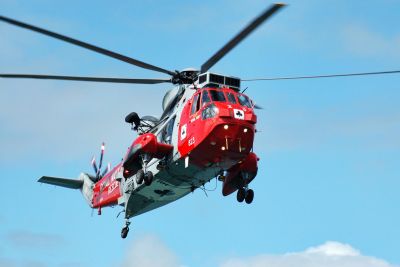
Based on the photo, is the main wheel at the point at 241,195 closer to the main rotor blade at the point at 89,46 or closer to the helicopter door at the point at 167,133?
the helicopter door at the point at 167,133

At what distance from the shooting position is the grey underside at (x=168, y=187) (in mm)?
28797

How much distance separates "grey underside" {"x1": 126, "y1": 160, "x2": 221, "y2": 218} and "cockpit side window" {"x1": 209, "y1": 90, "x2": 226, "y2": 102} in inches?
107

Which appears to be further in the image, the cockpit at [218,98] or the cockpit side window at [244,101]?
the cockpit side window at [244,101]

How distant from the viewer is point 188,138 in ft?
91.4

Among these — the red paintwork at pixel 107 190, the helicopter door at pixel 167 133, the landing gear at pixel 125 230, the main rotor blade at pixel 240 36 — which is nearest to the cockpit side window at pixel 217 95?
the main rotor blade at pixel 240 36

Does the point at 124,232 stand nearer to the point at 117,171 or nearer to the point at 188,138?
the point at 117,171

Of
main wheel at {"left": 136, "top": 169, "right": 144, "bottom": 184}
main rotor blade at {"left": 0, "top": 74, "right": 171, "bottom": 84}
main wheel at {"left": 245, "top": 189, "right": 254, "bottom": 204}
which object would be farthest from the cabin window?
main wheel at {"left": 245, "top": 189, "right": 254, "bottom": 204}

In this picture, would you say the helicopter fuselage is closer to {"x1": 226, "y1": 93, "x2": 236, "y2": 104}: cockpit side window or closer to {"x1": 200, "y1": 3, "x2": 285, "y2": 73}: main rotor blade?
{"x1": 226, "y1": 93, "x2": 236, "y2": 104}: cockpit side window

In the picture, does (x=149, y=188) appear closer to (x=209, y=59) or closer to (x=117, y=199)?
(x=117, y=199)

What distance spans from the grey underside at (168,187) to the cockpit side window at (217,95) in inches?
107

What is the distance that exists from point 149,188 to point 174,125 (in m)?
3.47

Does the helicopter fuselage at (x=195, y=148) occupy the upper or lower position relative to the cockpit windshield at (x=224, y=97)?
lower

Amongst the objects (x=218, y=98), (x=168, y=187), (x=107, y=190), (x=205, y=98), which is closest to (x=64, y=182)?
(x=107, y=190)

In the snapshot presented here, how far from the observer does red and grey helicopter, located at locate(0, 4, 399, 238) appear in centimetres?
2681
